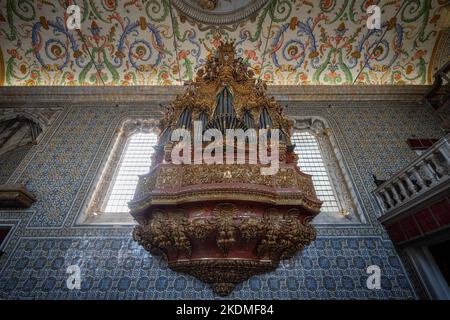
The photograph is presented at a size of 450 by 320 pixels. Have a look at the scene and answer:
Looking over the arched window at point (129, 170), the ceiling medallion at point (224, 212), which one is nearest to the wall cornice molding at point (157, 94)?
the arched window at point (129, 170)

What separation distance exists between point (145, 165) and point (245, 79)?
3173mm

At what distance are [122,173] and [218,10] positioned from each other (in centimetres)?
524

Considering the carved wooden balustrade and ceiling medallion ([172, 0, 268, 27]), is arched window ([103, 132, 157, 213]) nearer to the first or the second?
ceiling medallion ([172, 0, 268, 27])

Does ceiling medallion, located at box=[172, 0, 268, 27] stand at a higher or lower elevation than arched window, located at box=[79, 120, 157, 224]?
higher

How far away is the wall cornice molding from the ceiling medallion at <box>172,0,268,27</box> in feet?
6.71

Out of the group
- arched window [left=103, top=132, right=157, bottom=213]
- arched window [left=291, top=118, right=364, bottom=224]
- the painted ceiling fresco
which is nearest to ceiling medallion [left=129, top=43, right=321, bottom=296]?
arched window [left=291, top=118, right=364, bottom=224]

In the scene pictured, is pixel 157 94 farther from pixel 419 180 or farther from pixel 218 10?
pixel 419 180

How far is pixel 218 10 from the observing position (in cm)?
627

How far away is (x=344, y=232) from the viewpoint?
167 inches

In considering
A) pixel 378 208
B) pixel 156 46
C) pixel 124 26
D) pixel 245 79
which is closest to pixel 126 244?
pixel 245 79

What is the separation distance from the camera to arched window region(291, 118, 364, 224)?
4609mm

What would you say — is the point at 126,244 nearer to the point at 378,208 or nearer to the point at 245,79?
the point at 245,79

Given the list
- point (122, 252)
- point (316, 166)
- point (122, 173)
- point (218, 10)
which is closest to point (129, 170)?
point (122, 173)
